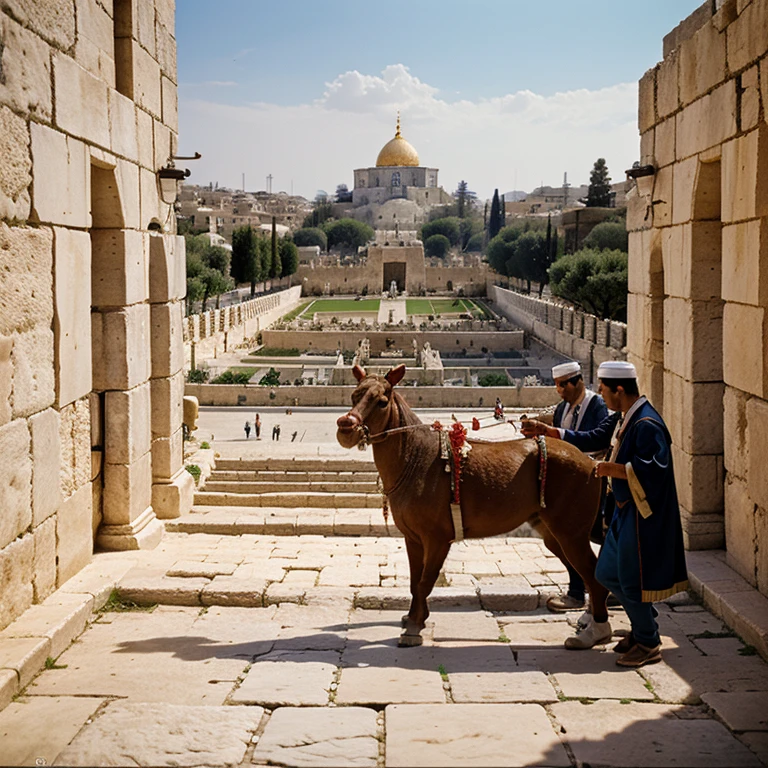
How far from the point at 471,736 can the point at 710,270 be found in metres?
4.71

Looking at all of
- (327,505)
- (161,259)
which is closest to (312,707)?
(161,259)

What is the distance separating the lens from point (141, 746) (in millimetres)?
4070

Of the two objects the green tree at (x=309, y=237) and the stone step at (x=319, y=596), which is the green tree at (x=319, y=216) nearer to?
the green tree at (x=309, y=237)

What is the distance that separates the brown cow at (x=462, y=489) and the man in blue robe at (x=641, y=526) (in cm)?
36

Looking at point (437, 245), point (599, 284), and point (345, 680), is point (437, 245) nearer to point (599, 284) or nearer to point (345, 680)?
point (599, 284)

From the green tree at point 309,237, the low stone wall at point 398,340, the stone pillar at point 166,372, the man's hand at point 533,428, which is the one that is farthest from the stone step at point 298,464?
the green tree at point 309,237

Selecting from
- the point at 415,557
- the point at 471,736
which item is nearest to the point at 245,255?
the point at 415,557

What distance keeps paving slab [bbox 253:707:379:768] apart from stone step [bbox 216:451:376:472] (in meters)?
8.95

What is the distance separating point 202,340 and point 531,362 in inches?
472

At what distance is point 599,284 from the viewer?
1396 inches

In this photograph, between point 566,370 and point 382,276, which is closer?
point 566,370

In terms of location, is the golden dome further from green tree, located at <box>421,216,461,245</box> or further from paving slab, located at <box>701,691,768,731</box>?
paving slab, located at <box>701,691,768,731</box>

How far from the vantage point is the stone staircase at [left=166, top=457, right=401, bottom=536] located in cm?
1031

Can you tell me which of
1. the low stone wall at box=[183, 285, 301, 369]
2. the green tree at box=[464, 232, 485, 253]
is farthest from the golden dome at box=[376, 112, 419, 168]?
the low stone wall at box=[183, 285, 301, 369]
